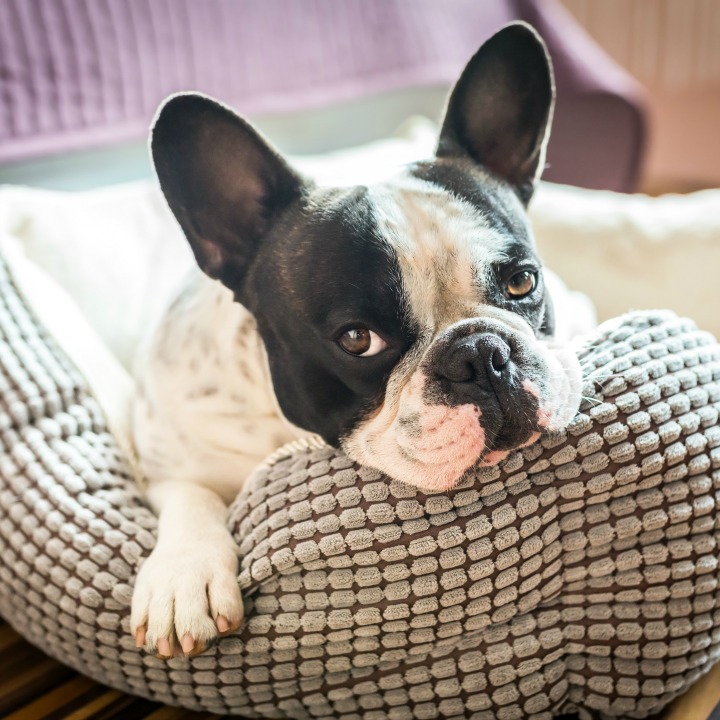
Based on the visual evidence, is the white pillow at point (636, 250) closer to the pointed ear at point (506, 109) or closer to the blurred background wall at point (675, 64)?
the pointed ear at point (506, 109)

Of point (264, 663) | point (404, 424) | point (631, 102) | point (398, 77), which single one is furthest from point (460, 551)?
point (631, 102)

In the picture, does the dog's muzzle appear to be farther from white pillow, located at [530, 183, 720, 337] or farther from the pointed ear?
white pillow, located at [530, 183, 720, 337]

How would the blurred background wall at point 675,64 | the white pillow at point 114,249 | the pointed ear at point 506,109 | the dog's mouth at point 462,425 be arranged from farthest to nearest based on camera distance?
the blurred background wall at point 675,64, the white pillow at point 114,249, the pointed ear at point 506,109, the dog's mouth at point 462,425

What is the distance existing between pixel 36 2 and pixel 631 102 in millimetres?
2040

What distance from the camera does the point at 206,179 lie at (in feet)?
4.54

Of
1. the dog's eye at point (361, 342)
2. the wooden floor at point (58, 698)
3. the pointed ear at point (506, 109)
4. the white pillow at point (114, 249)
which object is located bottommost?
the wooden floor at point (58, 698)

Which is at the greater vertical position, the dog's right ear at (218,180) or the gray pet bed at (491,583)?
the dog's right ear at (218,180)

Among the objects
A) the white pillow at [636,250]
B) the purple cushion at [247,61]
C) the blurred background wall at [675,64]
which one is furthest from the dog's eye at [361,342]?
the blurred background wall at [675,64]

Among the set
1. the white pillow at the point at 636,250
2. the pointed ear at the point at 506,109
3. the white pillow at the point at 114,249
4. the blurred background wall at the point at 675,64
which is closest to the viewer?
the pointed ear at the point at 506,109

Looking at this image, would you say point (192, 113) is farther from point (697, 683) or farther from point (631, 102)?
point (631, 102)

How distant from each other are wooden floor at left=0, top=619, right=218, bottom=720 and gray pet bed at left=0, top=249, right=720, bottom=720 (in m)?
0.07

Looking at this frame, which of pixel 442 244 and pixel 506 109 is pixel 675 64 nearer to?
pixel 506 109

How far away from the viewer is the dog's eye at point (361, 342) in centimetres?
125

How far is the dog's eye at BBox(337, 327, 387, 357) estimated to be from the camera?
125 centimetres
